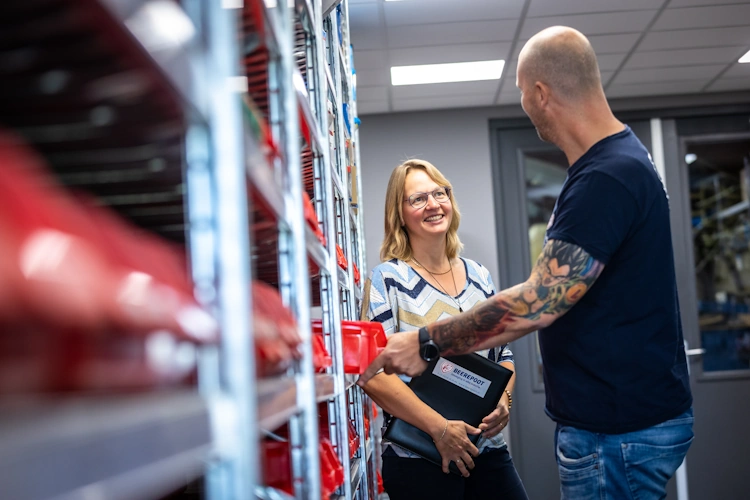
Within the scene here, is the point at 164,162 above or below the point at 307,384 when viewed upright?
above

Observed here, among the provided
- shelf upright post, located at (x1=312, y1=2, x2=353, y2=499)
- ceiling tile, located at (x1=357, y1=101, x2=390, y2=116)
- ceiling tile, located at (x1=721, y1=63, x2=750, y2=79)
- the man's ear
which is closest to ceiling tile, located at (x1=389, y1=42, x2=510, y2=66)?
ceiling tile, located at (x1=357, y1=101, x2=390, y2=116)

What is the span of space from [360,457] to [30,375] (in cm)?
182

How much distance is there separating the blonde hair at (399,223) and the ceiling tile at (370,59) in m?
1.56

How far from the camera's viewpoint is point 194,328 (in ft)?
1.80

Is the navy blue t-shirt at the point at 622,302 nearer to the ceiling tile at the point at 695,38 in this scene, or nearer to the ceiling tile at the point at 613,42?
the ceiling tile at the point at 613,42

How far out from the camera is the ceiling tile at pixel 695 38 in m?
3.94

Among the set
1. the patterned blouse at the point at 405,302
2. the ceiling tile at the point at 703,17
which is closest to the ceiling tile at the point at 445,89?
the ceiling tile at the point at 703,17

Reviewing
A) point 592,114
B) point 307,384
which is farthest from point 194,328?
point 592,114

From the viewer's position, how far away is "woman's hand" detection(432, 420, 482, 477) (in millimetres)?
2088

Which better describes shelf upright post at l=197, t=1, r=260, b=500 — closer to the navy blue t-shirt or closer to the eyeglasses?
the navy blue t-shirt

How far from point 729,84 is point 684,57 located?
0.74 m

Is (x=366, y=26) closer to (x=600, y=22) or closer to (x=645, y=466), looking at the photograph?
(x=600, y=22)

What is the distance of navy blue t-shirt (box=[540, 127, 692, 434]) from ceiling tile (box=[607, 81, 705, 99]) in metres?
3.34

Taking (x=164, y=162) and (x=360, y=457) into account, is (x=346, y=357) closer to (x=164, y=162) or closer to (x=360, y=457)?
(x=360, y=457)
